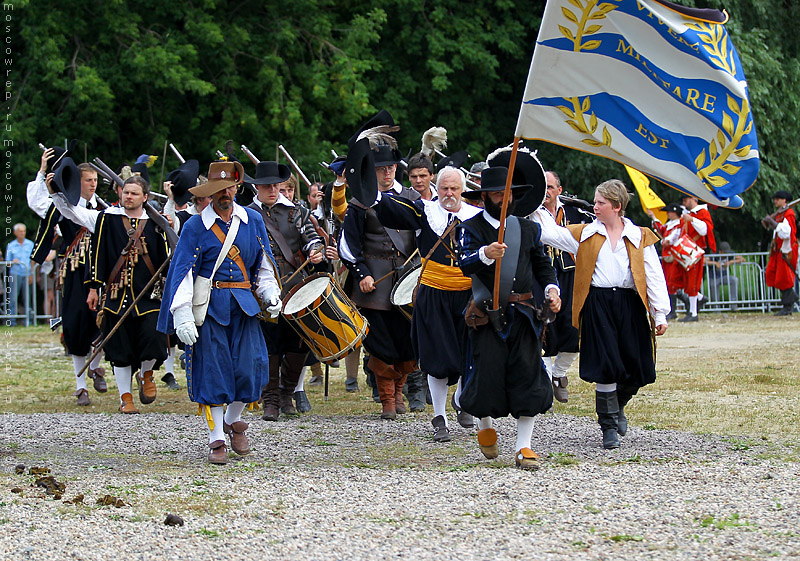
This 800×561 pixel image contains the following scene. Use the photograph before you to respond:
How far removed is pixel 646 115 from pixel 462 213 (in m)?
1.69

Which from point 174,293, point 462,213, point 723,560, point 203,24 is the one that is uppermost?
point 203,24

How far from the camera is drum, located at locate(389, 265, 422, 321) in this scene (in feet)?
30.9

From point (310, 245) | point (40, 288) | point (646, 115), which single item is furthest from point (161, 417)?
point (40, 288)

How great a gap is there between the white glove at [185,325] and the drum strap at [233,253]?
48cm

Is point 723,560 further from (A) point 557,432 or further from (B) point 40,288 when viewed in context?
(B) point 40,288

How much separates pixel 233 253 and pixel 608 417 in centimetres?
264

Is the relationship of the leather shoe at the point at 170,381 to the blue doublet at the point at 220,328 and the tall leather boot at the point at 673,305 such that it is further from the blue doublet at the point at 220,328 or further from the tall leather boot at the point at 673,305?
the tall leather boot at the point at 673,305

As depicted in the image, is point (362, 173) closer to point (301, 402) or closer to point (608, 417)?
point (301, 402)

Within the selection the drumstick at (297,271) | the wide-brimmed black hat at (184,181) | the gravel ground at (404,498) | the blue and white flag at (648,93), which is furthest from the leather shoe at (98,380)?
the blue and white flag at (648,93)

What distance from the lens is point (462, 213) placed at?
8.36 metres

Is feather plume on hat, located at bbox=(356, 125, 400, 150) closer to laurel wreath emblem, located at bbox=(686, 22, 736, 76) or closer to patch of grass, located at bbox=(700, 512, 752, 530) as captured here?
laurel wreath emblem, located at bbox=(686, 22, 736, 76)

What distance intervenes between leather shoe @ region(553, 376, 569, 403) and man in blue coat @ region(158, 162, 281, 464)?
347 centimetres

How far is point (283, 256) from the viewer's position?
32.6 feet

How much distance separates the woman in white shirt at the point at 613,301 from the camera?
8.04 meters
